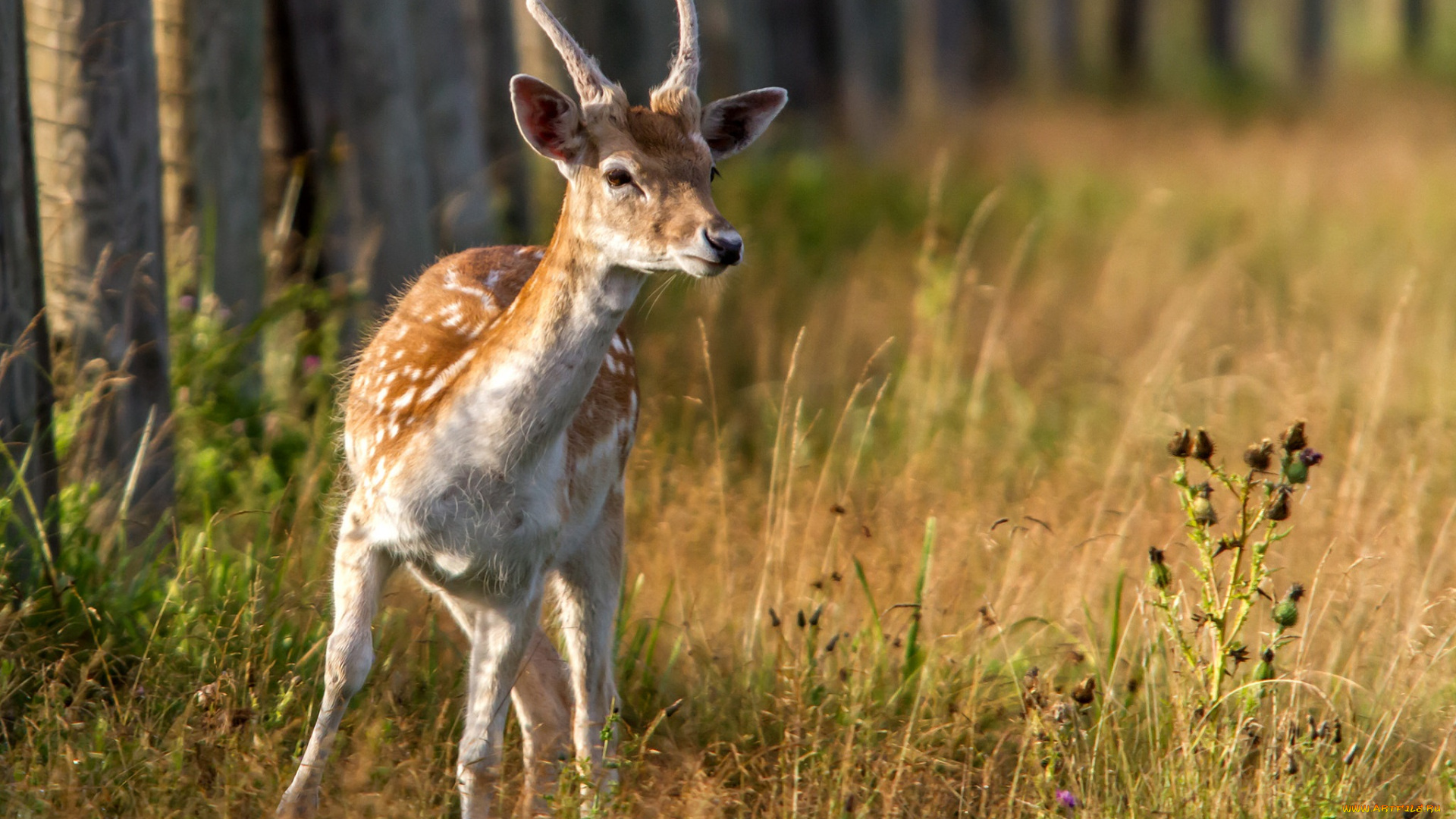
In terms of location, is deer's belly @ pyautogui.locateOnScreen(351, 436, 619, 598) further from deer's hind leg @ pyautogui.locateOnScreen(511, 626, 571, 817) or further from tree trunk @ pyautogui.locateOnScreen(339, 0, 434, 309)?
tree trunk @ pyautogui.locateOnScreen(339, 0, 434, 309)

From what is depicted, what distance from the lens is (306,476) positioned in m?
5.04

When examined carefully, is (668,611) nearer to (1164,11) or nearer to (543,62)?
(543,62)

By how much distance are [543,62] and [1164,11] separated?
39921 millimetres

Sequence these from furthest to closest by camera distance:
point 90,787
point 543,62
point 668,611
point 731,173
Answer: point 731,173
point 543,62
point 668,611
point 90,787

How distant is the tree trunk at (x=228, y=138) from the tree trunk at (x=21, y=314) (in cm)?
174

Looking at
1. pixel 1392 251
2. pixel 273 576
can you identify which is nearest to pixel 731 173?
pixel 1392 251

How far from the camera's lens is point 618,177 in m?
3.48

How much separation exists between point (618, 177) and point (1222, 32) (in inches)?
1059

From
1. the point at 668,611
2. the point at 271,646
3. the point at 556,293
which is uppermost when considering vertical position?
the point at 556,293

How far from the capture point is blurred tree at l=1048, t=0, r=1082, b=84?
28.2 metres

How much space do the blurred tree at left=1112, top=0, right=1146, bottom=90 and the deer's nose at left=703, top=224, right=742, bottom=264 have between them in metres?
23.8

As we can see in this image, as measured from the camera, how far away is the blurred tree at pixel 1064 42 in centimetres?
2816

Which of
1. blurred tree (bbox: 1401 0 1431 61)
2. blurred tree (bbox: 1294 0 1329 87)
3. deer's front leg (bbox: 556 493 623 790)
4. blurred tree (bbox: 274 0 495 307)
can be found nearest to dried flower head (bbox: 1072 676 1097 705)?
deer's front leg (bbox: 556 493 623 790)

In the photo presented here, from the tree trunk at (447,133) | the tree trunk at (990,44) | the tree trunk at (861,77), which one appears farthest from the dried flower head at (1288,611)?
the tree trunk at (990,44)
